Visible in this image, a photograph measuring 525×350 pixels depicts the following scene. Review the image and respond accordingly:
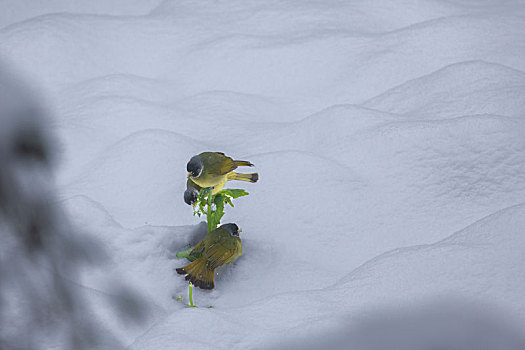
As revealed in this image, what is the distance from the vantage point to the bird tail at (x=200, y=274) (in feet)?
5.63

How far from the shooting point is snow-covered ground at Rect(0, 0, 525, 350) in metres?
1.42

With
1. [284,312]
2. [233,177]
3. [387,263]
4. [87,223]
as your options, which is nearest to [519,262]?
[387,263]

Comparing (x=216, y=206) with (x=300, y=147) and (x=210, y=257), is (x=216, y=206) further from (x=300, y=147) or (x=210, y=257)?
(x=300, y=147)

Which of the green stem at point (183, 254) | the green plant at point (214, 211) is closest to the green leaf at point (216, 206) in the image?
the green plant at point (214, 211)

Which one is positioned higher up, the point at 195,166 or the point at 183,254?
the point at 195,166

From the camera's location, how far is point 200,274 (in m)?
1.72

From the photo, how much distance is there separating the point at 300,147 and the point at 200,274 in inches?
39.9

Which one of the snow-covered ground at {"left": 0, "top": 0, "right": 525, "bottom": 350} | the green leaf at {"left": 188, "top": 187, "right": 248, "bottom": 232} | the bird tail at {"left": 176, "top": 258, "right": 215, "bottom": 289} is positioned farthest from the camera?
the green leaf at {"left": 188, "top": 187, "right": 248, "bottom": 232}

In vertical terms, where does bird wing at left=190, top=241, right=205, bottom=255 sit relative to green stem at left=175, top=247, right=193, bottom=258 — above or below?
above

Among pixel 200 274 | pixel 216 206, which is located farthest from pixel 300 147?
pixel 200 274

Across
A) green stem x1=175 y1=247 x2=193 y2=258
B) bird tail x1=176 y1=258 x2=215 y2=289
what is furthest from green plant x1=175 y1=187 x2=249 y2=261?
bird tail x1=176 y1=258 x2=215 y2=289

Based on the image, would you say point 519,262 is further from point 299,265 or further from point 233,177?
point 233,177

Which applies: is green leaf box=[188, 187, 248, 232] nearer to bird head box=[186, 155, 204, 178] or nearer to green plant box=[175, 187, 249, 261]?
green plant box=[175, 187, 249, 261]

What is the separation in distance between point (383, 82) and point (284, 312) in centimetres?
→ 207
